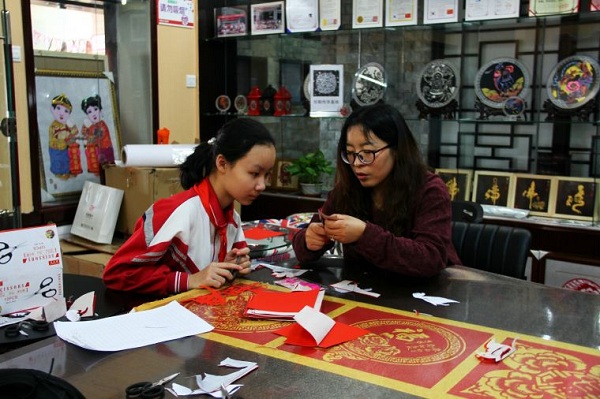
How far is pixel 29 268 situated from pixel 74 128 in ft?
8.17

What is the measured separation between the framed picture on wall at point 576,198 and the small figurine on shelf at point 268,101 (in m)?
1.96

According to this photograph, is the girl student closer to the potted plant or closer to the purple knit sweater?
the purple knit sweater

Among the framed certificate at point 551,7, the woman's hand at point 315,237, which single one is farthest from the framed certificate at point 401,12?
the woman's hand at point 315,237

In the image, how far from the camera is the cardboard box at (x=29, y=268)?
5.34 ft

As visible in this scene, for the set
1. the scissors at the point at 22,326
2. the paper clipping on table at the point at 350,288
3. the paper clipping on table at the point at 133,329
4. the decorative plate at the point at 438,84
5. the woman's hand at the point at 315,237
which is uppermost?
the decorative plate at the point at 438,84

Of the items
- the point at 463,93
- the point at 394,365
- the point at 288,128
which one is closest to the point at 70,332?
the point at 394,365

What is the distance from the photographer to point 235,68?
466 cm

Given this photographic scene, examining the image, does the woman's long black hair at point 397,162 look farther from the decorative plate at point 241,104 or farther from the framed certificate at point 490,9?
the decorative plate at point 241,104

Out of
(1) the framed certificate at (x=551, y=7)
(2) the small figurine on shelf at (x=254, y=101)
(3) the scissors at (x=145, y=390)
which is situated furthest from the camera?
(2) the small figurine on shelf at (x=254, y=101)

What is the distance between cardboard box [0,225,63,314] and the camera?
1628 mm

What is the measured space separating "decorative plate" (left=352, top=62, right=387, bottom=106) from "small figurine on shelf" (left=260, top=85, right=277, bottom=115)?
0.62 meters

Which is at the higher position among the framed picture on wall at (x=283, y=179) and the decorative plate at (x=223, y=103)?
the decorative plate at (x=223, y=103)

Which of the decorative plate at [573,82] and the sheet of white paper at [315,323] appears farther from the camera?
the decorative plate at [573,82]

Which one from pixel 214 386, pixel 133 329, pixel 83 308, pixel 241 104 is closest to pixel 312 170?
pixel 241 104
